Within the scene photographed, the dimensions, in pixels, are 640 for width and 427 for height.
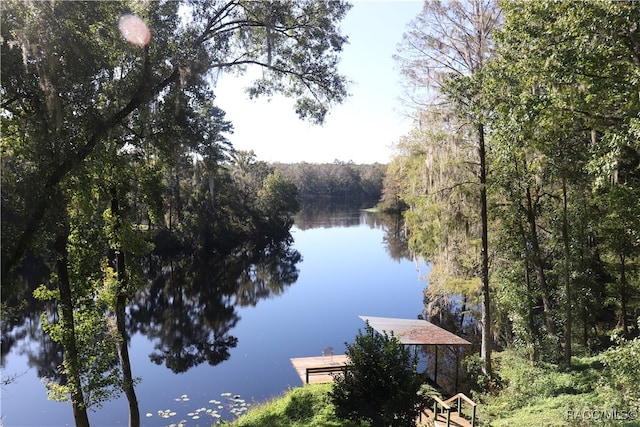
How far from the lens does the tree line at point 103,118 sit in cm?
676

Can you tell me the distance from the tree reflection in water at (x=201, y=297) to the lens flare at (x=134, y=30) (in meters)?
15.3

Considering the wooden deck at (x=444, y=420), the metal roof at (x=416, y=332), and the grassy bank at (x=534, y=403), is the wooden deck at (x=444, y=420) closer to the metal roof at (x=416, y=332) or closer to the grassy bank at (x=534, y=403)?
the grassy bank at (x=534, y=403)

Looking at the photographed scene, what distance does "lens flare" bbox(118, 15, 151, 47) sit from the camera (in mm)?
7688

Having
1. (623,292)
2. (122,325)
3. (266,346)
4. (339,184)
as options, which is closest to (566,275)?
(623,292)

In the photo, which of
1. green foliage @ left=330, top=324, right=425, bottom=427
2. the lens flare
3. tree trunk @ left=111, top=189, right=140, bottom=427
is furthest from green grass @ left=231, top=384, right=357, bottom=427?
the lens flare

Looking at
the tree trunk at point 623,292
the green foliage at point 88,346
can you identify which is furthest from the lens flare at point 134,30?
the tree trunk at point 623,292

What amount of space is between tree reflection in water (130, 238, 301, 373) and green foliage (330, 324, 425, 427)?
1374 cm

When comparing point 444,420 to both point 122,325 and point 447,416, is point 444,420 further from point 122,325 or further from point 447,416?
point 122,325

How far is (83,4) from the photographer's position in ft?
23.0

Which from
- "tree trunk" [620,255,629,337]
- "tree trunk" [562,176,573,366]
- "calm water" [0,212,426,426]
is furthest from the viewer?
"calm water" [0,212,426,426]

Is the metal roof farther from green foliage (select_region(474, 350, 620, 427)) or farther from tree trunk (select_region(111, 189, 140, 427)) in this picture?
tree trunk (select_region(111, 189, 140, 427))

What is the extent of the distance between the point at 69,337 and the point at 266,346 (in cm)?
1484

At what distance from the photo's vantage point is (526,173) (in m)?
12.7

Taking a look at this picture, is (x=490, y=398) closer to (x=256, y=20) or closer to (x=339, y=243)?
(x=256, y=20)
